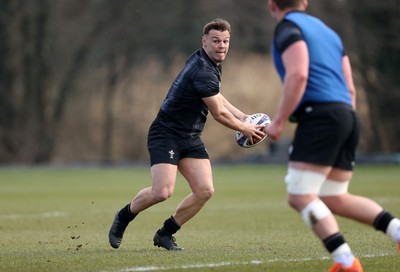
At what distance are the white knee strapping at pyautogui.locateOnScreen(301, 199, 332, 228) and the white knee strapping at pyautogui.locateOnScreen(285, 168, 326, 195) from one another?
3.4 inches

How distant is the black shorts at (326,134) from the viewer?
6414 mm

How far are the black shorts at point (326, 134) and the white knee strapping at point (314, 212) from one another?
0.95ft

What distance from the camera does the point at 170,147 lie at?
8953 millimetres

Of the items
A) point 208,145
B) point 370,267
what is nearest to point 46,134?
point 208,145

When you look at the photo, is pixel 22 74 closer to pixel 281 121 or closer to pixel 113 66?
pixel 113 66

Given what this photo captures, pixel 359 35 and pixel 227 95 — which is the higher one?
pixel 359 35

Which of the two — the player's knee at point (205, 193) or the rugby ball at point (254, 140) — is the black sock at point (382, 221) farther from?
the player's knee at point (205, 193)

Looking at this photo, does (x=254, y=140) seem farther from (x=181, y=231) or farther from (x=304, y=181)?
(x=181, y=231)

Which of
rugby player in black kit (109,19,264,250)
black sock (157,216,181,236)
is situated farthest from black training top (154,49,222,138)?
black sock (157,216,181,236)

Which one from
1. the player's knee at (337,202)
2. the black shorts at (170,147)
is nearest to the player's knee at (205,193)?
the black shorts at (170,147)

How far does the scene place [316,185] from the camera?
21.2 ft

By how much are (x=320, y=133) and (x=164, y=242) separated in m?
3.12

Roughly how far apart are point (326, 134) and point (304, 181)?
36 cm

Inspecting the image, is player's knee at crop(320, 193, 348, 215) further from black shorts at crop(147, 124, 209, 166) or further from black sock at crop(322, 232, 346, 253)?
black shorts at crop(147, 124, 209, 166)
